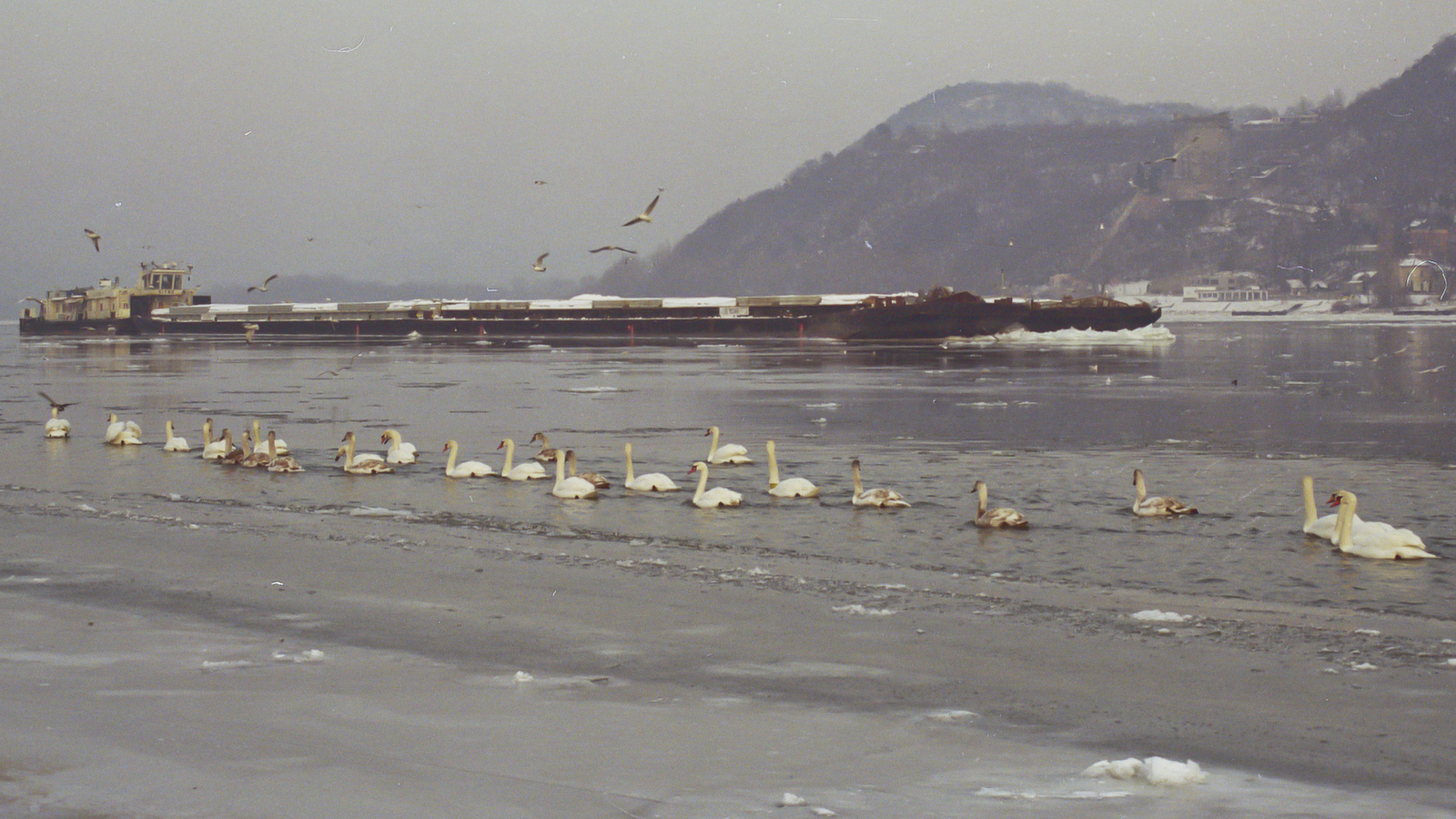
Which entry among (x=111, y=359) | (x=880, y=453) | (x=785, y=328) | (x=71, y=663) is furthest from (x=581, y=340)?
(x=71, y=663)

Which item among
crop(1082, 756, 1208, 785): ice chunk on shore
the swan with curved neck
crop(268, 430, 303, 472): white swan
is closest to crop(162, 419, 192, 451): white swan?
the swan with curved neck

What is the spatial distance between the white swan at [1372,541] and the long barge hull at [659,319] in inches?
2775

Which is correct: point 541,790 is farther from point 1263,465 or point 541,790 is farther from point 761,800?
point 1263,465

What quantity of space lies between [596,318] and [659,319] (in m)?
6.70

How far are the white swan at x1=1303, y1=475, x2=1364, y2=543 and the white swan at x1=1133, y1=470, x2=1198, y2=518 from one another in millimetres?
1336

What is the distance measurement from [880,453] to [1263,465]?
5363 mm

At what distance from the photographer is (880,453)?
20.9m

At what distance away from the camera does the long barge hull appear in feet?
277

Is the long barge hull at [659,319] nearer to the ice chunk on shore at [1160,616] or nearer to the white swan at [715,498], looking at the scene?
the white swan at [715,498]

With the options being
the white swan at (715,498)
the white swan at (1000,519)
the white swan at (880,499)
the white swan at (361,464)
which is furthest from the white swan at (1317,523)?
the white swan at (361,464)

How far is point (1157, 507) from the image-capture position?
14.5 m

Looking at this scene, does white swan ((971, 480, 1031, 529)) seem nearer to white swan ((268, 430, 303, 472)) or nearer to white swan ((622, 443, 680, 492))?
white swan ((622, 443, 680, 492))

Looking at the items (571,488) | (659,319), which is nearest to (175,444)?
(571,488)

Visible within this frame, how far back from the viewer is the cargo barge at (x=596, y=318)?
277 ft
